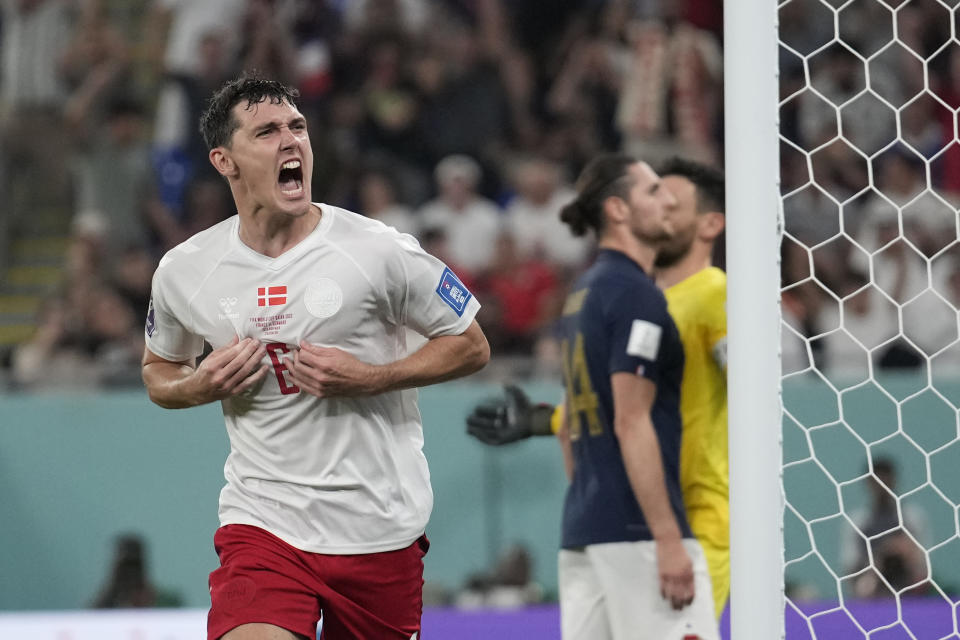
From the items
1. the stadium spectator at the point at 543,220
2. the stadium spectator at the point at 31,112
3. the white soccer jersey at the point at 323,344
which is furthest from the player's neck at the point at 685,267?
the stadium spectator at the point at 31,112

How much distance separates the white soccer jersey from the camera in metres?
3.41

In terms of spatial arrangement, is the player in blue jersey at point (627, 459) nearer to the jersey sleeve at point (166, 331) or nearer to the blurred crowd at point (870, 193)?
the jersey sleeve at point (166, 331)

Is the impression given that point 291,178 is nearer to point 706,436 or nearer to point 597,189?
point 597,189

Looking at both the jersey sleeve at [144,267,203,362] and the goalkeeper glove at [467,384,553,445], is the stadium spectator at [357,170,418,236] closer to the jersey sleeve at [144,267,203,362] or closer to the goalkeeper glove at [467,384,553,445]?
the goalkeeper glove at [467,384,553,445]

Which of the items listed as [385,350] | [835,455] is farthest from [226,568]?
[835,455]

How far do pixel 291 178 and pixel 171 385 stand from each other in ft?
2.03

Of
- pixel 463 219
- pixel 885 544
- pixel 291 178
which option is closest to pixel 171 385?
pixel 291 178

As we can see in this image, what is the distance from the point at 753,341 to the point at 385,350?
3.23 feet

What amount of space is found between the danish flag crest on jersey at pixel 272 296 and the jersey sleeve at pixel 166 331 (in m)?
0.26

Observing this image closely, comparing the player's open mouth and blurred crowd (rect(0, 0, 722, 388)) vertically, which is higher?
blurred crowd (rect(0, 0, 722, 388))

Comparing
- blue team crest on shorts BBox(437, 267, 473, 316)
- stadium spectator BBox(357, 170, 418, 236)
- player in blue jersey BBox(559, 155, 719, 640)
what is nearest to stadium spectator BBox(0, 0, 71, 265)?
stadium spectator BBox(357, 170, 418, 236)

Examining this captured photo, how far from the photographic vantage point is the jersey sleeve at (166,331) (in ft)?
11.7

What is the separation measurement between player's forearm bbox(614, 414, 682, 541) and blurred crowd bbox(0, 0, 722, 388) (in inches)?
134

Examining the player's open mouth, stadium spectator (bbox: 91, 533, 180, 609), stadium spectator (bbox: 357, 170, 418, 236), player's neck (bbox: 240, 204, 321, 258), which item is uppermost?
stadium spectator (bbox: 357, 170, 418, 236)
